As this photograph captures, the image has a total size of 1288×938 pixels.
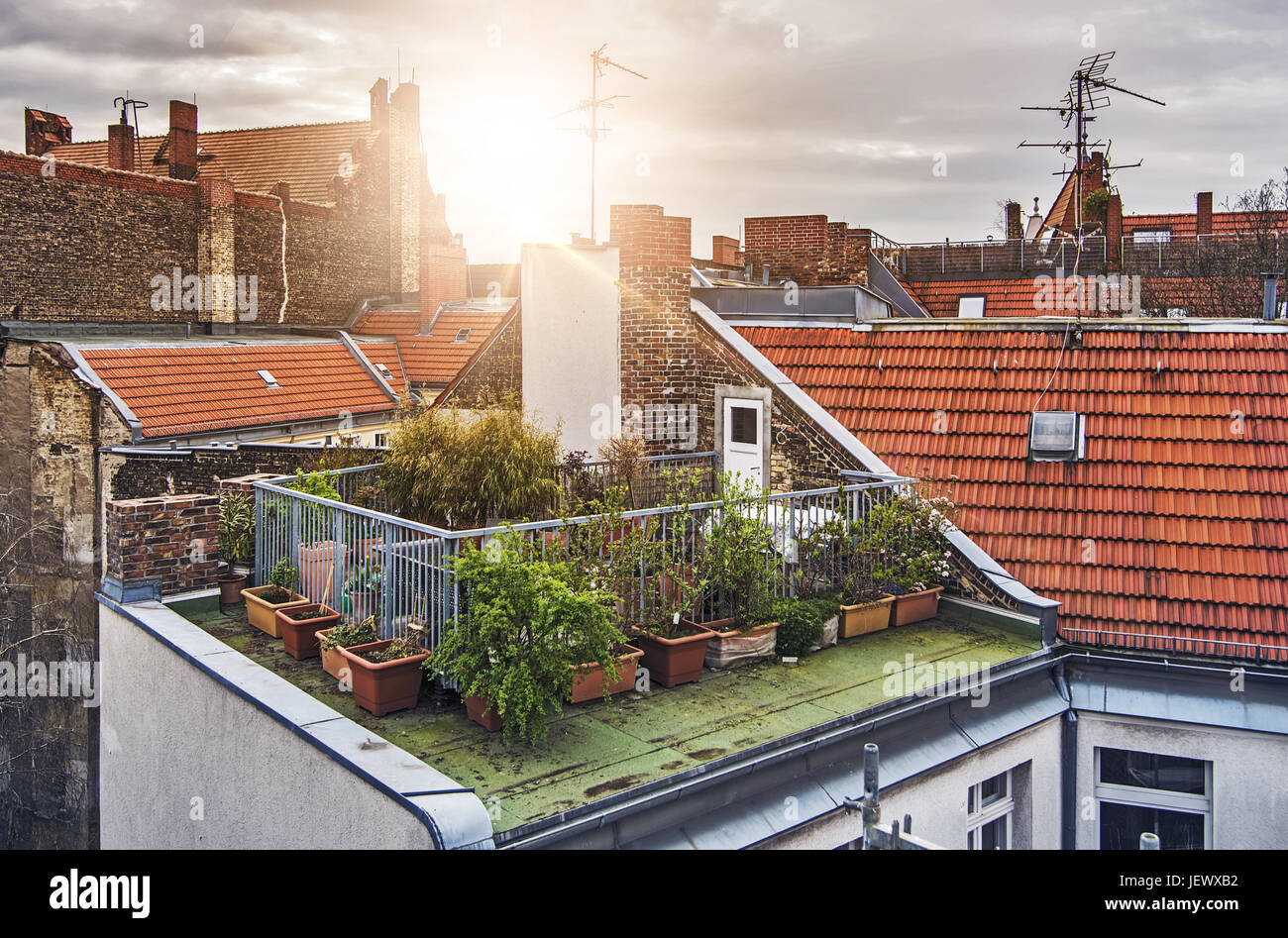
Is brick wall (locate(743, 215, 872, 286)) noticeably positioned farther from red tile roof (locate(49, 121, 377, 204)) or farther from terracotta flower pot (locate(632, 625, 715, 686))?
red tile roof (locate(49, 121, 377, 204))

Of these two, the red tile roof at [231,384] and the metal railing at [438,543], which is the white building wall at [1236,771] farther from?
the red tile roof at [231,384]

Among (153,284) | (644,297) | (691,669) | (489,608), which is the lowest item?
(691,669)

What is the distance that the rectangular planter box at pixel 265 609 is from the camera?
8.38 meters

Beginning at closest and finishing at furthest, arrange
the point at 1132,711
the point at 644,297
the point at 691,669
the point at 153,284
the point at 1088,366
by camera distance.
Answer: the point at 691,669 → the point at 1132,711 → the point at 1088,366 → the point at 644,297 → the point at 153,284

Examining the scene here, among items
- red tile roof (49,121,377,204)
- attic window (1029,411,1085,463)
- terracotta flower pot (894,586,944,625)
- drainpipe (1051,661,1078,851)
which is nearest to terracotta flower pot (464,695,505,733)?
terracotta flower pot (894,586,944,625)

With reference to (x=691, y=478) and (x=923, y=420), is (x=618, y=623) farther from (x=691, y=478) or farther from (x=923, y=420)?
(x=923, y=420)

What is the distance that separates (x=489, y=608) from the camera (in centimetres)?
612

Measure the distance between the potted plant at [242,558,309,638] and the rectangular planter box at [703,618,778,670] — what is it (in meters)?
3.49

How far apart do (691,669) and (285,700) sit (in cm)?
292

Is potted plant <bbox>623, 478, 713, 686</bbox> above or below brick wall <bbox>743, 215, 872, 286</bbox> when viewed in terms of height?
below

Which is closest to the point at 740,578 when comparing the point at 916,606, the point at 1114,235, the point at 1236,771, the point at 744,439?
the point at 916,606

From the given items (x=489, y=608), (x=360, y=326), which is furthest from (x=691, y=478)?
(x=360, y=326)

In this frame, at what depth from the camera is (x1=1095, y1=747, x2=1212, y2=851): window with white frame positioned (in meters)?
8.09

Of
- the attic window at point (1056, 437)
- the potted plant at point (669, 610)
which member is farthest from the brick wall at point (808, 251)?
the potted plant at point (669, 610)
